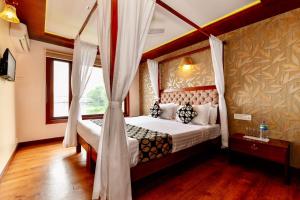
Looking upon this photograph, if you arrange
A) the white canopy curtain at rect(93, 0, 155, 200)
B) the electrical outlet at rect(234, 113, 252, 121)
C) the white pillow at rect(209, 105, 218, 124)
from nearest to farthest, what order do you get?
the white canopy curtain at rect(93, 0, 155, 200), the electrical outlet at rect(234, 113, 252, 121), the white pillow at rect(209, 105, 218, 124)

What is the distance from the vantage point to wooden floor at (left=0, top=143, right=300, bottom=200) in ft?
5.98

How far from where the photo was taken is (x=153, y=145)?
6.52 ft

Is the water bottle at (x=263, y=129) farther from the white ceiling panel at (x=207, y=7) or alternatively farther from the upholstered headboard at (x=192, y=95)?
the white ceiling panel at (x=207, y=7)

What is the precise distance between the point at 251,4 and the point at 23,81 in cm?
480

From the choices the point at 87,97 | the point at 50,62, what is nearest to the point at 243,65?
the point at 87,97

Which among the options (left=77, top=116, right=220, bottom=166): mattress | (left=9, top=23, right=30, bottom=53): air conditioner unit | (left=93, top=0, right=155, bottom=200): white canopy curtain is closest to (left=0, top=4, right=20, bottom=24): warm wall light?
(left=9, top=23, right=30, bottom=53): air conditioner unit

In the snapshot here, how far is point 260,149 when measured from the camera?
2.30 meters

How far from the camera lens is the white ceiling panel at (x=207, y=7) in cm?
231

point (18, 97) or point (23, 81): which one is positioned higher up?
point (23, 81)

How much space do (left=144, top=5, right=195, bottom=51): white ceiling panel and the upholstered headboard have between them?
52.5 inches

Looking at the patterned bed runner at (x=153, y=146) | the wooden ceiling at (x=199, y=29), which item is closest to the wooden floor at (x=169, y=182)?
the patterned bed runner at (x=153, y=146)

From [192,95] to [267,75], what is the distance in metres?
1.52

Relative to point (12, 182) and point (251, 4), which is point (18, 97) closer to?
point (12, 182)

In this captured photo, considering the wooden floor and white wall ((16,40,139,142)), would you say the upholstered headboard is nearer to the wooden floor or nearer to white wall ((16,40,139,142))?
the wooden floor
